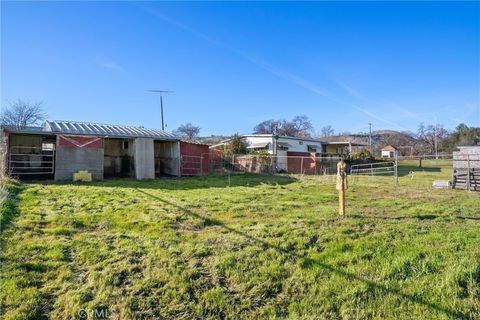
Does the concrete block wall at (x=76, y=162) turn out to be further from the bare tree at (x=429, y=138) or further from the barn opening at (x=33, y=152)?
the bare tree at (x=429, y=138)

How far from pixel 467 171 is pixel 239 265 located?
13.2 m

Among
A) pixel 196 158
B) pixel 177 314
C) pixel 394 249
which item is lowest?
pixel 177 314

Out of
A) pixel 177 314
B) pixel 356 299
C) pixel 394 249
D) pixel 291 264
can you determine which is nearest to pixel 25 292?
pixel 177 314

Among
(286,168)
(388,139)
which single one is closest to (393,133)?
(388,139)

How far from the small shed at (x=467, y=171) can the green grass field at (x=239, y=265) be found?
7.54 m

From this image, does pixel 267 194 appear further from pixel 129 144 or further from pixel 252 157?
pixel 252 157

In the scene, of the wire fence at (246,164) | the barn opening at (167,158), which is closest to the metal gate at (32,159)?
the barn opening at (167,158)

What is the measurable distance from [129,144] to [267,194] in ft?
39.5

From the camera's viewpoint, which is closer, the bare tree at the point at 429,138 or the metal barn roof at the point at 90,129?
the metal barn roof at the point at 90,129

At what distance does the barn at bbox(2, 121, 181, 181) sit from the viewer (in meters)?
15.1

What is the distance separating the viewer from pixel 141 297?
3.82 meters

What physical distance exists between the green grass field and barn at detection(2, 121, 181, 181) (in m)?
8.44

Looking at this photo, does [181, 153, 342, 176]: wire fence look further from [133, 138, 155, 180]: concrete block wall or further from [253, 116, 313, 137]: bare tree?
[253, 116, 313, 137]: bare tree

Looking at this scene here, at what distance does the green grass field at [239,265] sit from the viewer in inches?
143
